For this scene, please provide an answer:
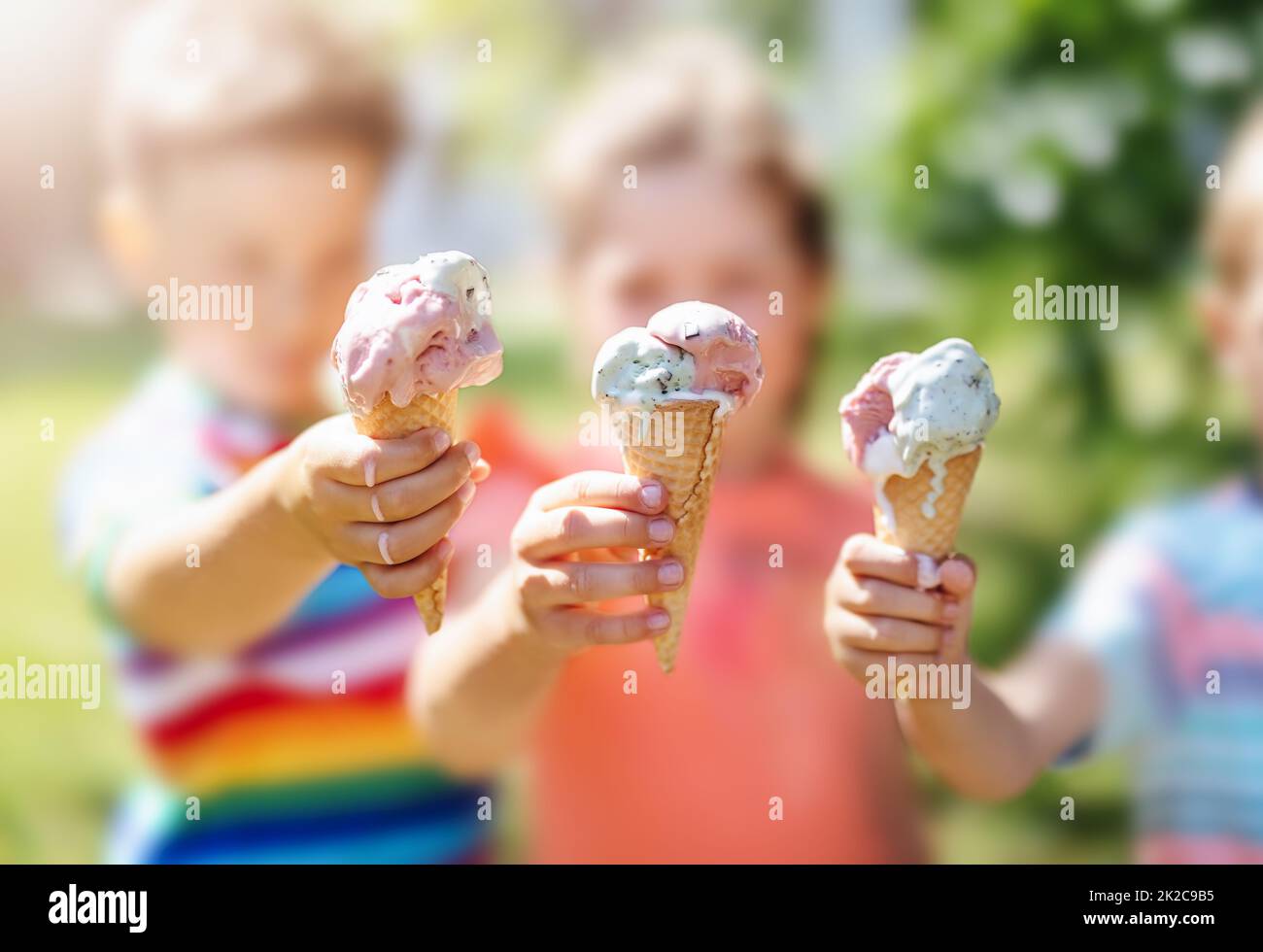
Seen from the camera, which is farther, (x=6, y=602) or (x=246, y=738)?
(x=6, y=602)

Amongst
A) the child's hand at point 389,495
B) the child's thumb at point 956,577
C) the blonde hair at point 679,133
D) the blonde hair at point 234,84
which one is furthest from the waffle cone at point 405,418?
the blonde hair at point 234,84

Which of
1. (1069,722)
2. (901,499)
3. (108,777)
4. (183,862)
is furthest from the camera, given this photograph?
(108,777)

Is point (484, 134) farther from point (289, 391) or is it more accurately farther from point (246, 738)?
point (246, 738)

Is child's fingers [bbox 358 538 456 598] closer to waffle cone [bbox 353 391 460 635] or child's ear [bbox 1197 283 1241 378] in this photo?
waffle cone [bbox 353 391 460 635]

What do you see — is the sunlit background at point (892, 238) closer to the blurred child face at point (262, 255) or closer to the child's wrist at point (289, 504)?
the blurred child face at point (262, 255)

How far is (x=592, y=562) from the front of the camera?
1283 millimetres

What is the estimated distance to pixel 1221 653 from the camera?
228 cm

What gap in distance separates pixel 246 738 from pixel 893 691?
1491 millimetres

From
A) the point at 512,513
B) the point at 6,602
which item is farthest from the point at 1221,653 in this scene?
the point at 6,602

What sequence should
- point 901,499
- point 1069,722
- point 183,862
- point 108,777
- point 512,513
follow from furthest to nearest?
point 108,777, point 512,513, point 183,862, point 1069,722, point 901,499

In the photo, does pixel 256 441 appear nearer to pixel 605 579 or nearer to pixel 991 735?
pixel 605 579

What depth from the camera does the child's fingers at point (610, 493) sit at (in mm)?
1244

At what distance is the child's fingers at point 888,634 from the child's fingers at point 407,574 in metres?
0.49

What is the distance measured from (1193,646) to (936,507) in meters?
1.27
